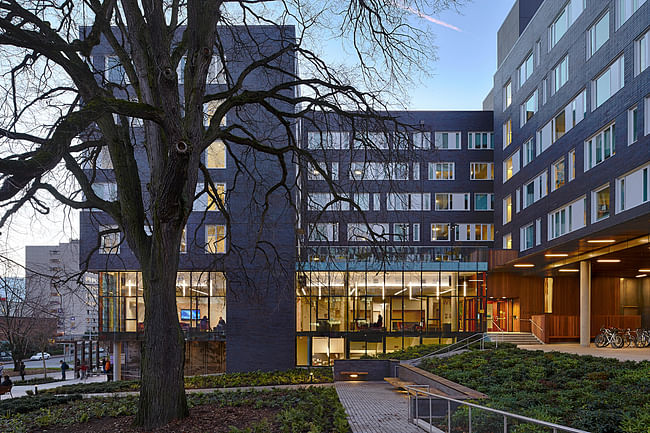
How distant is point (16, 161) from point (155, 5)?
388cm

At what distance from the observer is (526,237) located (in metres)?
37.6

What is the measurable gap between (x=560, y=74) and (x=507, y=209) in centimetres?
1268

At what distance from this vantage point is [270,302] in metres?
34.9

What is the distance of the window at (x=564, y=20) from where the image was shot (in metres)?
29.4

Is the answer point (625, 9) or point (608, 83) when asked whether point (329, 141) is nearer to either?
point (608, 83)

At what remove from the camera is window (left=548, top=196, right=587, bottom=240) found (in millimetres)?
28375

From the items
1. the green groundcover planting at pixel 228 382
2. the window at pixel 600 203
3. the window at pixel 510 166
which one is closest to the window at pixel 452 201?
the window at pixel 510 166

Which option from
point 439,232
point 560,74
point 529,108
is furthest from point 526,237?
point 439,232

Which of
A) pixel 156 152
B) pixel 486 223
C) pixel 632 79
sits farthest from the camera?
pixel 486 223

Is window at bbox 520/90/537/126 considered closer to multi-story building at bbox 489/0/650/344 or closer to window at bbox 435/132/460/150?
multi-story building at bbox 489/0/650/344

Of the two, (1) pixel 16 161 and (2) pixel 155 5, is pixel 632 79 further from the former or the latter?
(1) pixel 16 161

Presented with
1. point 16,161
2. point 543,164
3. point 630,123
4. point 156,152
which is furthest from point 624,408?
point 543,164

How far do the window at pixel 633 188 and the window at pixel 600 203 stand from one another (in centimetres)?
133

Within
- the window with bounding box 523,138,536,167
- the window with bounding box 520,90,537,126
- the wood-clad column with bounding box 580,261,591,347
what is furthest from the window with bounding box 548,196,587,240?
the window with bounding box 520,90,537,126
